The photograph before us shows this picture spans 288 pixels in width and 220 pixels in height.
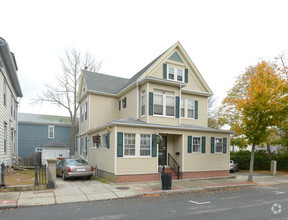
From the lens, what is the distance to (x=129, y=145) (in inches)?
554

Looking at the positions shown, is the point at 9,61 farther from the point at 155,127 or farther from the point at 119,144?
the point at 155,127

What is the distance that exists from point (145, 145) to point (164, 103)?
3385 mm

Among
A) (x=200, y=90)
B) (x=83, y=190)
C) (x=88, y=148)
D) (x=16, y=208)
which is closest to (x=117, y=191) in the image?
(x=83, y=190)

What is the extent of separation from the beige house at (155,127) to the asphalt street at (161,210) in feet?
15.1

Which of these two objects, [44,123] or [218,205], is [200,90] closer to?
[218,205]

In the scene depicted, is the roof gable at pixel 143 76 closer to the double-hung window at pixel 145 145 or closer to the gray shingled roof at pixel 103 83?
the gray shingled roof at pixel 103 83

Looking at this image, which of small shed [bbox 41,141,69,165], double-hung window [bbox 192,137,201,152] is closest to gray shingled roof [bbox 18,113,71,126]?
small shed [bbox 41,141,69,165]

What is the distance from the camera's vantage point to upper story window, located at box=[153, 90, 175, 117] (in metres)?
15.9

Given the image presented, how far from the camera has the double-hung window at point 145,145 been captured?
569 inches

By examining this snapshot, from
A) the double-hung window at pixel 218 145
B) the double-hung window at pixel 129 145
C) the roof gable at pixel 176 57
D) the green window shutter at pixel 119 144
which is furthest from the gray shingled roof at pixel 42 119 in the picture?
the double-hung window at pixel 218 145

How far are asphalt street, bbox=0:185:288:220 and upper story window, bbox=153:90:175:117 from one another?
717 centimetres

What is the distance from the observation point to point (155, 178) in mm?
14570

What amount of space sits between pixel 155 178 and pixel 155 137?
257 centimetres

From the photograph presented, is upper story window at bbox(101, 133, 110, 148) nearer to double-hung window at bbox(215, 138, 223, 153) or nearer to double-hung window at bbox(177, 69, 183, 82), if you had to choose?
double-hung window at bbox(177, 69, 183, 82)
